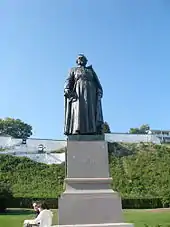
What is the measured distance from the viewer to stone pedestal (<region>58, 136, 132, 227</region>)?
22.0 feet

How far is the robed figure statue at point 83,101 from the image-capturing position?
25.1ft

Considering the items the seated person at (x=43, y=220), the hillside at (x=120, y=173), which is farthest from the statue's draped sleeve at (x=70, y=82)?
the hillside at (x=120, y=173)

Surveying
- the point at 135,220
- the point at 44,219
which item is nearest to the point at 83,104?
the point at 44,219

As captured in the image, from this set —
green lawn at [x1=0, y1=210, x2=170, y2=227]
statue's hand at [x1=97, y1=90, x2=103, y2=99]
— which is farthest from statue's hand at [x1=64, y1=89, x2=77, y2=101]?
green lawn at [x1=0, y1=210, x2=170, y2=227]

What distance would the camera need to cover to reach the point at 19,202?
26.9 metres

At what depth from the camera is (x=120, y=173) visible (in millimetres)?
39125

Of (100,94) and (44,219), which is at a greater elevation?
(100,94)

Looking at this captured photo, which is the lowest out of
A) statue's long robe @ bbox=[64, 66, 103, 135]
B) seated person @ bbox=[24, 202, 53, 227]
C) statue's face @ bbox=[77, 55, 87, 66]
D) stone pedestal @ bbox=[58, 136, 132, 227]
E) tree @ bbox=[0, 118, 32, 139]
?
seated person @ bbox=[24, 202, 53, 227]

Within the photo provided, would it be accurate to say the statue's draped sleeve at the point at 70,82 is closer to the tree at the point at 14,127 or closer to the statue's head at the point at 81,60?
the statue's head at the point at 81,60

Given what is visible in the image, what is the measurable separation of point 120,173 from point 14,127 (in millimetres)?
29182

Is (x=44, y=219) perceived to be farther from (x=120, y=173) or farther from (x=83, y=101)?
(x=120, y=173)

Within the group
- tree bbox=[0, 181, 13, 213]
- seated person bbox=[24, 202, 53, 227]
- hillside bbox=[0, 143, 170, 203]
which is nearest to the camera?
seated person bbox=[24, 202, 53, 227]

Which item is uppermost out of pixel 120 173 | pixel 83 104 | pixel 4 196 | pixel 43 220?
pixel 120 173

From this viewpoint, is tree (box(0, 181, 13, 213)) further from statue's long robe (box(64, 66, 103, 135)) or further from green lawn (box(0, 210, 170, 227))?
statue's long robe (box(64, 66, 103, 135))
